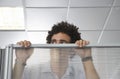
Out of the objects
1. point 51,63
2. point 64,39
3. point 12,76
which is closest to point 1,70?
point 12,76

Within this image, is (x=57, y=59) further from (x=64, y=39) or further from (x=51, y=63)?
(x=64, y=39)

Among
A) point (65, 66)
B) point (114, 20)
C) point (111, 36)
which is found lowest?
point (65, 66)

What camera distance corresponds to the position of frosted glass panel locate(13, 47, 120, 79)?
1.33 meters

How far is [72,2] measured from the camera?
4.24 metres

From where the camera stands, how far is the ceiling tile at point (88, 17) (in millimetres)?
4434

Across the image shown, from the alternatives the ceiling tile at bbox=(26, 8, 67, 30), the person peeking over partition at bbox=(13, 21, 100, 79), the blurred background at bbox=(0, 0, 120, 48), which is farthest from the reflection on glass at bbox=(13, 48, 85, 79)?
the ceiling tile at bbox=(26, 8, 67, 30)

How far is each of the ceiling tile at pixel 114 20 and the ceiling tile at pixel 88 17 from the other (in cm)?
11

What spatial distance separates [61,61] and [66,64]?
0.03 m

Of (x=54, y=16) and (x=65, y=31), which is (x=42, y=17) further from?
(x=65, y=31)

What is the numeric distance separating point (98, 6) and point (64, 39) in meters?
2.68

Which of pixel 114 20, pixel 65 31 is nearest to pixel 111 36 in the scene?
pixel 114 20

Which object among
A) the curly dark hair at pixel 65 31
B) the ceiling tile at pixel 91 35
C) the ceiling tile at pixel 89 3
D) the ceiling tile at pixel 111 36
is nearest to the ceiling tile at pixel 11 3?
the ceiling tile at pixel 89 3

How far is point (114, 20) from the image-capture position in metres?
4.71

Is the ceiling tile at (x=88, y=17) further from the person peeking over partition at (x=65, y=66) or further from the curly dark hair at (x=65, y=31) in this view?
the person peeking over partition at (x=65, y=66)
